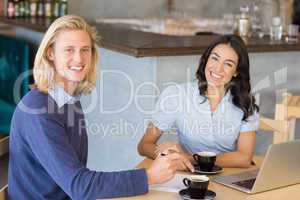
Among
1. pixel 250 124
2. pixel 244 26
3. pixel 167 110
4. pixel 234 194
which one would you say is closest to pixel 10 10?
pixel 244 26

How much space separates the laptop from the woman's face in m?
0.48

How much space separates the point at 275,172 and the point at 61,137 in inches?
21.5

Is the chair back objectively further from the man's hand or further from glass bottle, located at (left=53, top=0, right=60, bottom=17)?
glass bottle, located at (left=53, top=0, right=60, bottom=17)

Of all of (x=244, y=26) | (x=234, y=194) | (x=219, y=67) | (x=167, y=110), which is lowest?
(x=234, y=194)

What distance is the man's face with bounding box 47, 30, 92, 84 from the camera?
1.54 m

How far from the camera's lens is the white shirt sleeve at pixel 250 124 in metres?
2.00

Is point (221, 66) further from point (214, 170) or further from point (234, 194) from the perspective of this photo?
point (234, 194)

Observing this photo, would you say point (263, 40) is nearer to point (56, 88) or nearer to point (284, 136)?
point (284, 136)

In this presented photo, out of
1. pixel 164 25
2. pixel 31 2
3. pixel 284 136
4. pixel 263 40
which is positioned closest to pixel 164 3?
pixel 164 25

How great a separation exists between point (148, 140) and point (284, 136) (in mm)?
555

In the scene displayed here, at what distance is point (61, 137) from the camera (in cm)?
145

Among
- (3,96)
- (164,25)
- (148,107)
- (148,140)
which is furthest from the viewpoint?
(164,25)

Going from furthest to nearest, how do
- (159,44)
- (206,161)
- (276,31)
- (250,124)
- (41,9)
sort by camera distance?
(41,9) → (276,31) → (159,44) → (250,124) → (206,161)

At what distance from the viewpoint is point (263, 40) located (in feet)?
9.84
